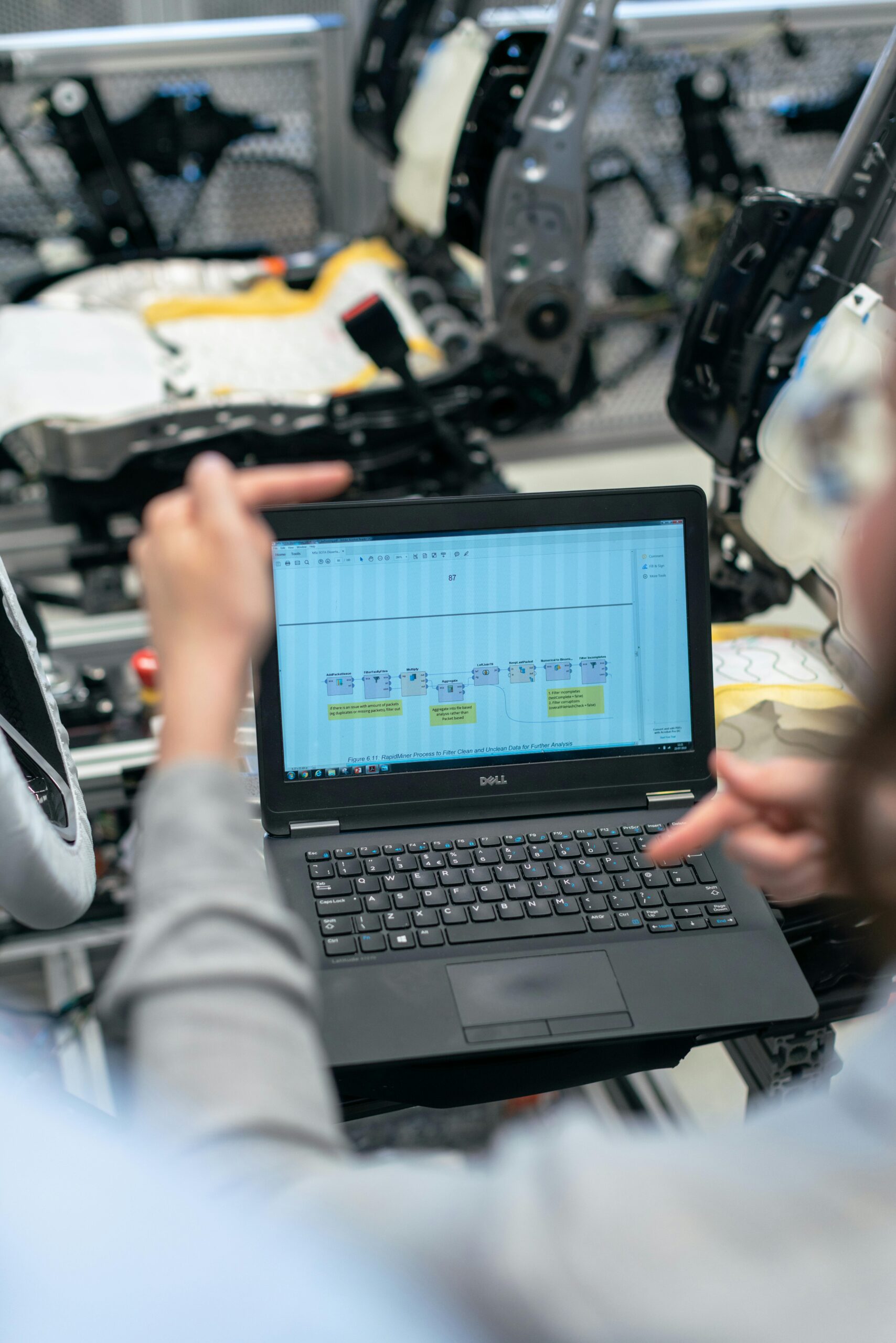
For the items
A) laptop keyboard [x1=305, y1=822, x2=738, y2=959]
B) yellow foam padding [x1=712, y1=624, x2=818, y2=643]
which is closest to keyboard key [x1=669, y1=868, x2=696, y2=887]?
laptop keyboard [x1=305, y1=822, x2=738, y2=959]

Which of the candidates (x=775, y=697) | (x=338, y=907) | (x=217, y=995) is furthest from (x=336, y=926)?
(x=775, y=697)

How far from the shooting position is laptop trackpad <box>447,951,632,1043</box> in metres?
0.70

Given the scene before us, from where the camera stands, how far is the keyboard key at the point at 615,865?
0.81 m

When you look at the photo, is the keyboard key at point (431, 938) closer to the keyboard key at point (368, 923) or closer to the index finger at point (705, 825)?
the keyboard key at point (368, 923)

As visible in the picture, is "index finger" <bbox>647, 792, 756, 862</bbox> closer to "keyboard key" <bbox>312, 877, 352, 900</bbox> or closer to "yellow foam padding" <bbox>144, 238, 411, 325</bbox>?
"keyboard key" <bbox>312, 877, 352, 900</bbox>

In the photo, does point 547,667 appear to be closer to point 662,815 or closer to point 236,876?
point 662,815

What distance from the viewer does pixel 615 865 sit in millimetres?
808

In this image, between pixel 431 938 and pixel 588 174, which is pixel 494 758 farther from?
pixel 588 174

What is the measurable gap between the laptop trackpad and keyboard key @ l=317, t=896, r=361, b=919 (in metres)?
0.08

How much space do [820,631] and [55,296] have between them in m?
1.71

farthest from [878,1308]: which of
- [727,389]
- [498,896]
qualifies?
[727,389]

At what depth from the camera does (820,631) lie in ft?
3.78

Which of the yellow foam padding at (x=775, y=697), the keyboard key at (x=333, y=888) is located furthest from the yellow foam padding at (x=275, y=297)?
the keyboard key at (x=333, y=888)

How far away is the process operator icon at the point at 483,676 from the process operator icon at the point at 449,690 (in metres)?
0.01
